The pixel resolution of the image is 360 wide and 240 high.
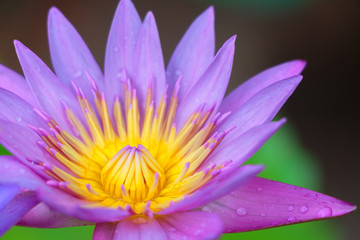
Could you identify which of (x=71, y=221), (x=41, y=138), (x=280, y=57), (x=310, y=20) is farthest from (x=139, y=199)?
(x=310, y=20)

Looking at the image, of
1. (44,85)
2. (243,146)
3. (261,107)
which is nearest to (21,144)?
(44,85)

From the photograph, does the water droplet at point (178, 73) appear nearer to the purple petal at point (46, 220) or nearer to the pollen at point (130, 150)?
the pollen at point (130, 150)

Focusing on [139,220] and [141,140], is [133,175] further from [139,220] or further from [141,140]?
[141,140]

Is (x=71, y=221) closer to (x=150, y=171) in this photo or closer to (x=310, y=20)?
(x=150, y=171)

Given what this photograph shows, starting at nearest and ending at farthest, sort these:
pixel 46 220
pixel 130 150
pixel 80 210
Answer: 1. pixel 80 210
2. pixel 46 220
3. pixel 130 150

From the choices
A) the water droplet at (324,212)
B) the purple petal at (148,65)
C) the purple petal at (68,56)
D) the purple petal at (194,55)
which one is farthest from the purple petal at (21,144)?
the water droplet at (324,212)

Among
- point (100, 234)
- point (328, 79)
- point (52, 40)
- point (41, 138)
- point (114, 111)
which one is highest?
point (328, 79)
